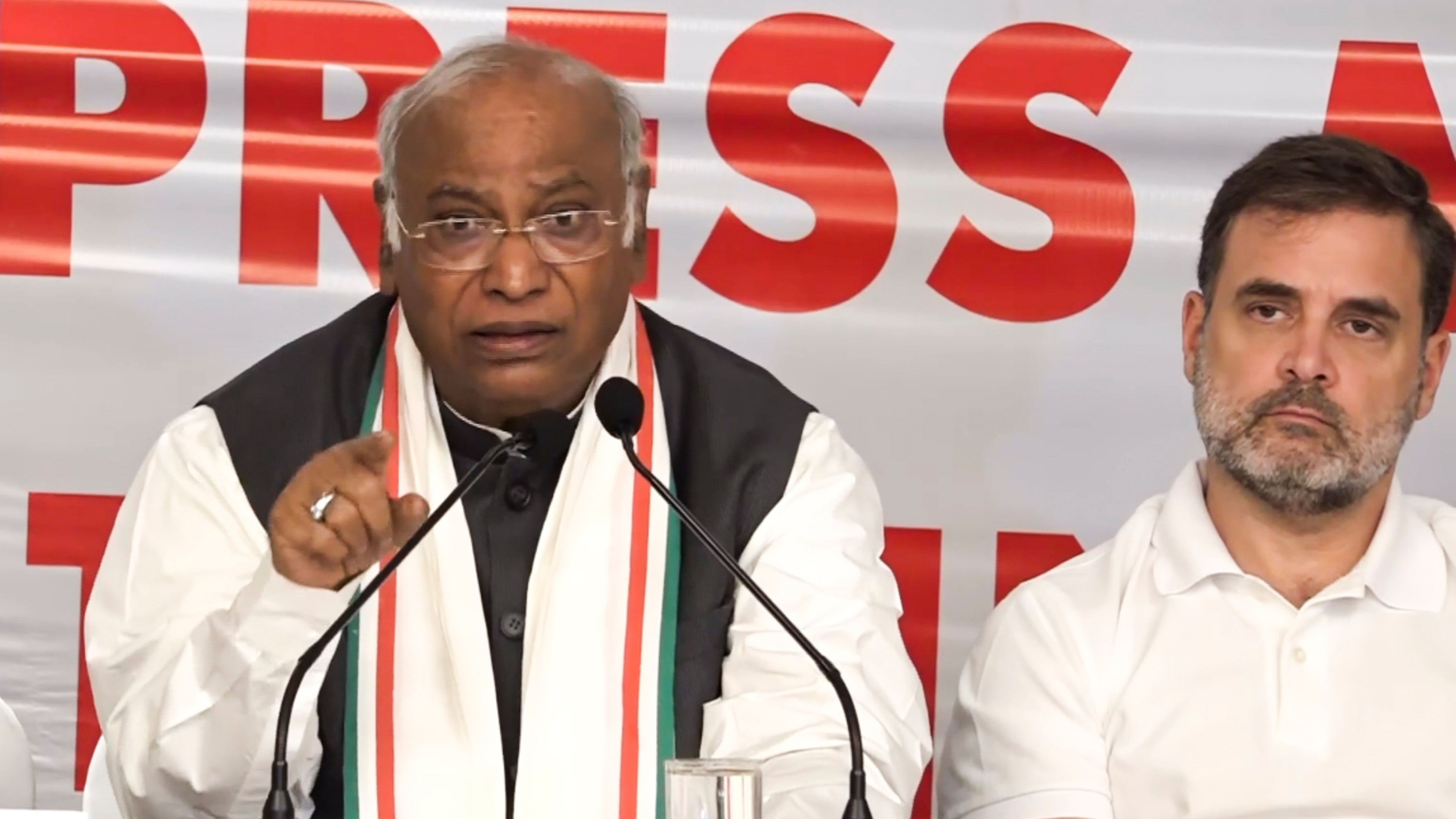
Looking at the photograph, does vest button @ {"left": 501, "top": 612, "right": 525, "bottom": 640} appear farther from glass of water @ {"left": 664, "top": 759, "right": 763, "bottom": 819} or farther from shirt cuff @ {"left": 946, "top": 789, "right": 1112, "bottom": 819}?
glass of water @ {"left": 664, "top": 759, "right": 763, "bottom": 819}

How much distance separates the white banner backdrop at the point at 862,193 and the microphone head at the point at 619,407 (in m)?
1.09

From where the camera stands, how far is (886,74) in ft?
9.60

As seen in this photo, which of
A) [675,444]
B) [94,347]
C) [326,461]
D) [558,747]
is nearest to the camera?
[326,461]

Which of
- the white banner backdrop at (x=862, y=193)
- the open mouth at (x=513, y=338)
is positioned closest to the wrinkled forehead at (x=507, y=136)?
the open mouth at (x=513, y=338)

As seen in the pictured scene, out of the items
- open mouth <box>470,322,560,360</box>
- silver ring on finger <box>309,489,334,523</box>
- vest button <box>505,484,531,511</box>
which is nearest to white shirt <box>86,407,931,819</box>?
silver ring on finger <box>309,489,334,523</box>

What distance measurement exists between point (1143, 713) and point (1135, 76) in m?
1.06

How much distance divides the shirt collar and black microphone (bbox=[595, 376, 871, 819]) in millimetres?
642

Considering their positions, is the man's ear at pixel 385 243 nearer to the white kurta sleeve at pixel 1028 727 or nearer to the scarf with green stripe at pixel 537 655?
the scarf with green stripe at pixel 537 655

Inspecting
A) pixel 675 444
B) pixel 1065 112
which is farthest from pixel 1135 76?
pixel 675 444

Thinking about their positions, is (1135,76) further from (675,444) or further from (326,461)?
(326,461)

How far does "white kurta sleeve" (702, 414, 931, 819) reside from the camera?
2055mm

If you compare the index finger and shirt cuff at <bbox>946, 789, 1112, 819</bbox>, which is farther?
→ shirt cuff at <bbox>946, 789, 1112, 819</bbox>

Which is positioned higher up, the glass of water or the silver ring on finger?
the silver ring on finger

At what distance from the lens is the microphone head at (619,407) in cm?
181
